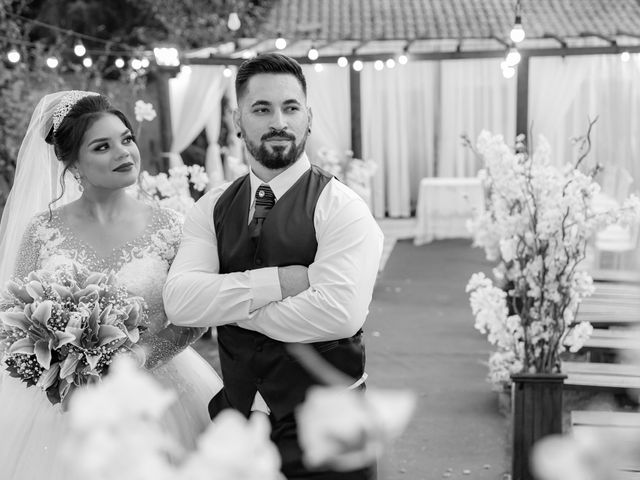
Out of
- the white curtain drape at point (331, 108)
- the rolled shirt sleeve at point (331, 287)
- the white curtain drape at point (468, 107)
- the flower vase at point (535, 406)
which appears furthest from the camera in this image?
the white curtain drape at point (468, 107)

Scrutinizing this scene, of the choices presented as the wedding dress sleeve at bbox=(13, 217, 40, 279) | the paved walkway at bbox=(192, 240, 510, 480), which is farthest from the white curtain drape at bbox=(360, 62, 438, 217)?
the wedding dress sleeve at bbox=(13, 217, 40, 279)

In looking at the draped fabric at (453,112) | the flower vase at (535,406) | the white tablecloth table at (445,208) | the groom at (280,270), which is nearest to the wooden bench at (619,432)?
the flower vase at (535,406)

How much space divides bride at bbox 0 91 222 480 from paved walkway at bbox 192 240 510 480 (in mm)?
817

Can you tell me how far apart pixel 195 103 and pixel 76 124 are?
10066mm

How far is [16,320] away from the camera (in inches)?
96.0

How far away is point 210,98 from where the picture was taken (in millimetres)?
12727

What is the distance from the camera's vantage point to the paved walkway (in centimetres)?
489

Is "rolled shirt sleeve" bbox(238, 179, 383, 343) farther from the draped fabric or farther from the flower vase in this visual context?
the draped fabric

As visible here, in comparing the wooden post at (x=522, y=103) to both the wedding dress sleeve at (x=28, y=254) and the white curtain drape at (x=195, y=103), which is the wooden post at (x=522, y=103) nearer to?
the white curtain drape at (x=195, y=103)

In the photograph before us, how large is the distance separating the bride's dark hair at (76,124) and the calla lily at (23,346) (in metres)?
0.68

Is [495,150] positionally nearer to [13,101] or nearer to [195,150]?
[13,101]

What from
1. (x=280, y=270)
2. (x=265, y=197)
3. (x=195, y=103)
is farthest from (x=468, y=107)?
(x=280, y=270)

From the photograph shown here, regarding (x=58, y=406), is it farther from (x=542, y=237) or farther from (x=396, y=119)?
(x=396, y=119)

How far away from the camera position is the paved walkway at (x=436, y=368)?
4.89m
